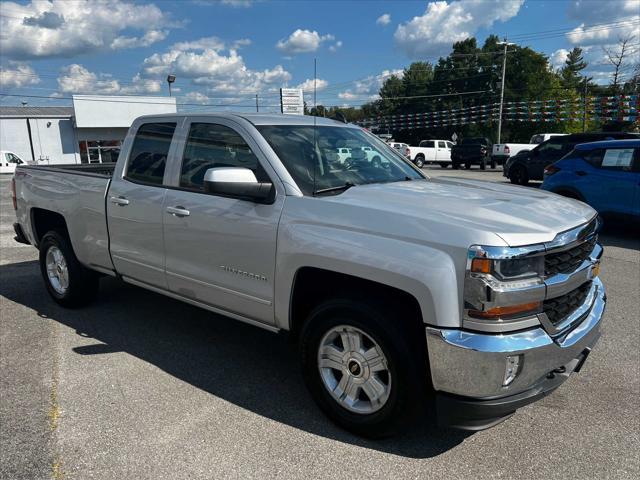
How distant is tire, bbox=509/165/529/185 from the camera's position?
17875 mm

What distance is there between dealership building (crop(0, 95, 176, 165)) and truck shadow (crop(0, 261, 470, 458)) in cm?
3864

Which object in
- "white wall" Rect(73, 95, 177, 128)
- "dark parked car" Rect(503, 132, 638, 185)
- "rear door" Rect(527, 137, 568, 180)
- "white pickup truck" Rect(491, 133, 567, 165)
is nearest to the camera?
"dark parked car" Rect(503, 132, 638, 185)

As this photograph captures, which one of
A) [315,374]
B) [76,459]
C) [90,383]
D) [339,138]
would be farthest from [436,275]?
[90,383]

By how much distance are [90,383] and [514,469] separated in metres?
2.99

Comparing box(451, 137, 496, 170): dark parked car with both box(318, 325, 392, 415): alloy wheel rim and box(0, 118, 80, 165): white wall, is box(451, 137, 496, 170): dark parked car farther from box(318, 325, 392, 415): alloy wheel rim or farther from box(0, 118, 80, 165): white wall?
box(318, 325, 392, 415): alloy wheel rim

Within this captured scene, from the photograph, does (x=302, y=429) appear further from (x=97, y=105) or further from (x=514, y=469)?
(x=97, y=105)

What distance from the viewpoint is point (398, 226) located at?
2.86 meters

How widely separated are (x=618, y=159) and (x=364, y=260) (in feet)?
26.7

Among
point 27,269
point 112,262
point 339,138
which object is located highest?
point 339,138

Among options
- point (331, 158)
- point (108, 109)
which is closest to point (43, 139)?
point (108, 109)

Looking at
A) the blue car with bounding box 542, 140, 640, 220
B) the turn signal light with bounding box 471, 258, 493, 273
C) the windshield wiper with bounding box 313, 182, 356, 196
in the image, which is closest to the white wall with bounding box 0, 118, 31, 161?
the blue car with bounding box 542, 140, 640, 220

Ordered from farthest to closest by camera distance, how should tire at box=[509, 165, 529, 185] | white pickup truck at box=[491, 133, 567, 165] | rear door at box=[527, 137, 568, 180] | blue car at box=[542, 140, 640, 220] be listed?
white pickup truck at box=[491, 133, 567, 165], tire at box=[509, 165, 529, 185], rear door at box=[527, 137, 568, 180], blue car at box=[542, 140, 640, 220]

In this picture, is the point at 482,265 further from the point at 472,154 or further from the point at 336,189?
the point at 472,154

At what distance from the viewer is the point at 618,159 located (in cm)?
913
